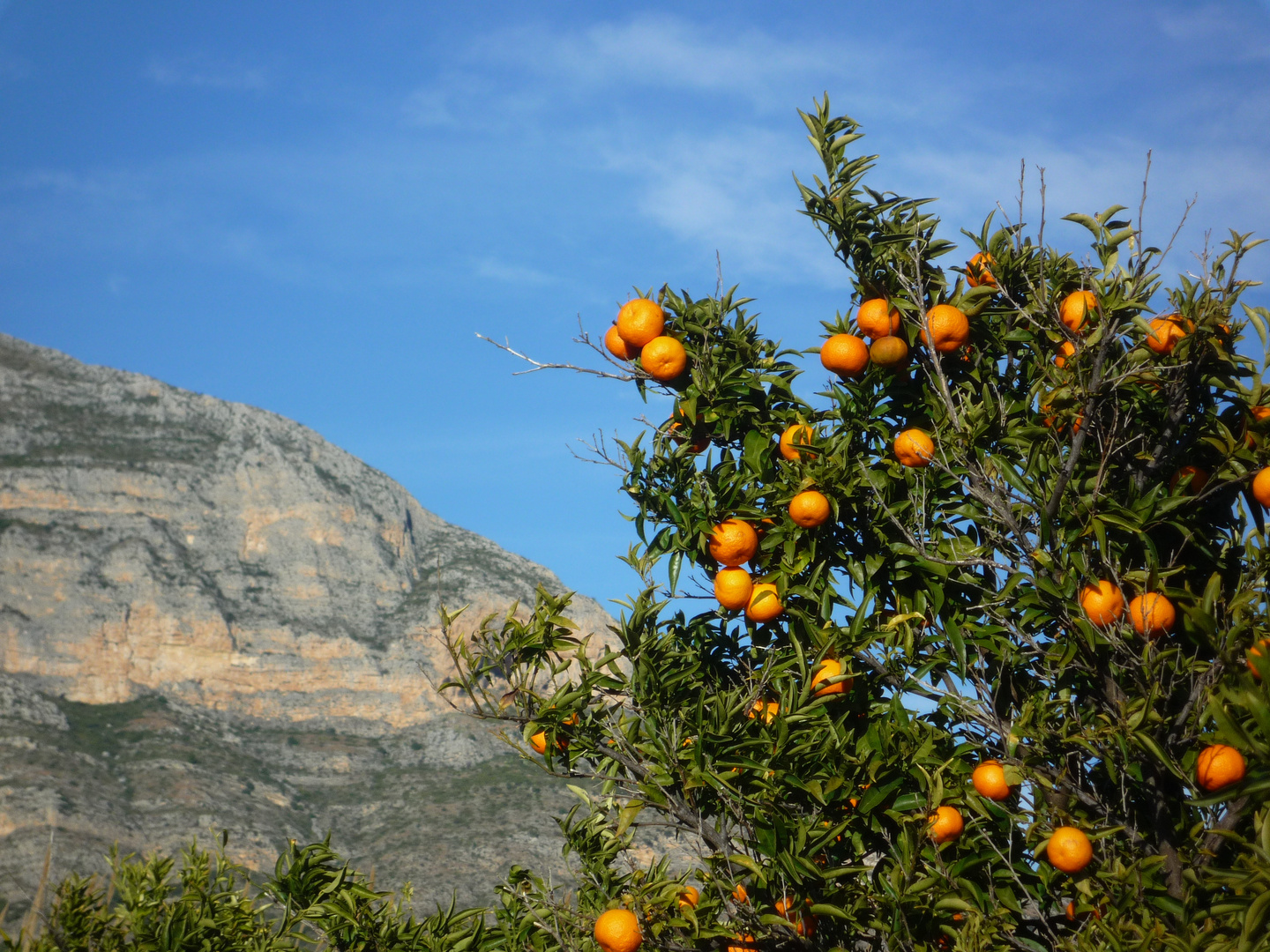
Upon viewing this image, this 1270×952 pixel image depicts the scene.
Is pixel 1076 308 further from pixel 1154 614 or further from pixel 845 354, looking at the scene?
pixel 1154 614

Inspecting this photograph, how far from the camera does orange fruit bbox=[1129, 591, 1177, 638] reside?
11.5 feet

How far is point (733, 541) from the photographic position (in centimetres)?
414

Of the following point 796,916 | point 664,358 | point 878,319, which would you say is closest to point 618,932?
point 796,916

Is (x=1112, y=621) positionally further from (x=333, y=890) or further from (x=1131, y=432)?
(x=333, y=890)

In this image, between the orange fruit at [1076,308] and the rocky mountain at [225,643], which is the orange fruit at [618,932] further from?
the rocky mountain at [225,643]

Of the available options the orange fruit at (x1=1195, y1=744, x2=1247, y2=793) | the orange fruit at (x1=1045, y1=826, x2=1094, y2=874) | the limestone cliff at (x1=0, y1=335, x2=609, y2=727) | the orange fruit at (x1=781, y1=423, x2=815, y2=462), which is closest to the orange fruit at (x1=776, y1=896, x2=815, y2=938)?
the orange fruit at (x1=1045, y1=826, x2=1094, y2=874)

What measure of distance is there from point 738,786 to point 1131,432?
2.23 m

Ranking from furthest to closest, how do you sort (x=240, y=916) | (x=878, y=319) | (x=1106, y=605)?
(x=240, y=916) → (x=878, y=319) → (x=1106, y=605)

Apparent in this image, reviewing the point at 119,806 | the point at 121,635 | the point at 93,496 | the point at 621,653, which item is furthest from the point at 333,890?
the point at 93,496

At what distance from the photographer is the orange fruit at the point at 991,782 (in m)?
3.52

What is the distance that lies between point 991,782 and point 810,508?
49.5 inches

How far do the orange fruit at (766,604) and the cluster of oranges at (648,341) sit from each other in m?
1.10

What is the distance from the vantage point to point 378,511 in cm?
11869

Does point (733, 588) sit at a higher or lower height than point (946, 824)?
higher
